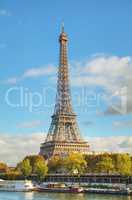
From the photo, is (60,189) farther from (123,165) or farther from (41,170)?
(41,170)

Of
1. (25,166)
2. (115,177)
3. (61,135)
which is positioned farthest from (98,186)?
(61,135)

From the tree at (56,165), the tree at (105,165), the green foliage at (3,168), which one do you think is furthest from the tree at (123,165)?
the green foliage at (3,168)

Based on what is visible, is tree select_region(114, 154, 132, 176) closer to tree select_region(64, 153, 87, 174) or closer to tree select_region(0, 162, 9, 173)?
tree select_region(64, 153, 87, 174)

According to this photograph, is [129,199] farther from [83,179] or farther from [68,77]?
[68,77]

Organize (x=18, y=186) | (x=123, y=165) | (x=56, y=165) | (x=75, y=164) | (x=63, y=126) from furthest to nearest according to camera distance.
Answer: (x=63, y=126), (x=56, y=165), (x=75, y=164), (x=123, y=165), (x=18, y=186)

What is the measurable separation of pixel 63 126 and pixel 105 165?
2181 cm

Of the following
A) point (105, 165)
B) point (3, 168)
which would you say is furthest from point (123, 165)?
point (3, 168)

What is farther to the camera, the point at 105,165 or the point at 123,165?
the point at 105,165

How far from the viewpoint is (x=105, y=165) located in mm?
70125

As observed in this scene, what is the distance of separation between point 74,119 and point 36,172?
17.3 m

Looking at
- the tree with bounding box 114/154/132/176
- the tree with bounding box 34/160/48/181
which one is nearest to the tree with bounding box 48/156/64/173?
the tree with bounding box 34/160/48/181

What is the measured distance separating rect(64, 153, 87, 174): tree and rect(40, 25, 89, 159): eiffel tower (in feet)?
38.0

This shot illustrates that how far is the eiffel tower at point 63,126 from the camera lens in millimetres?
88812

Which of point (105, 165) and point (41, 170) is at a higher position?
point (105, 165)
